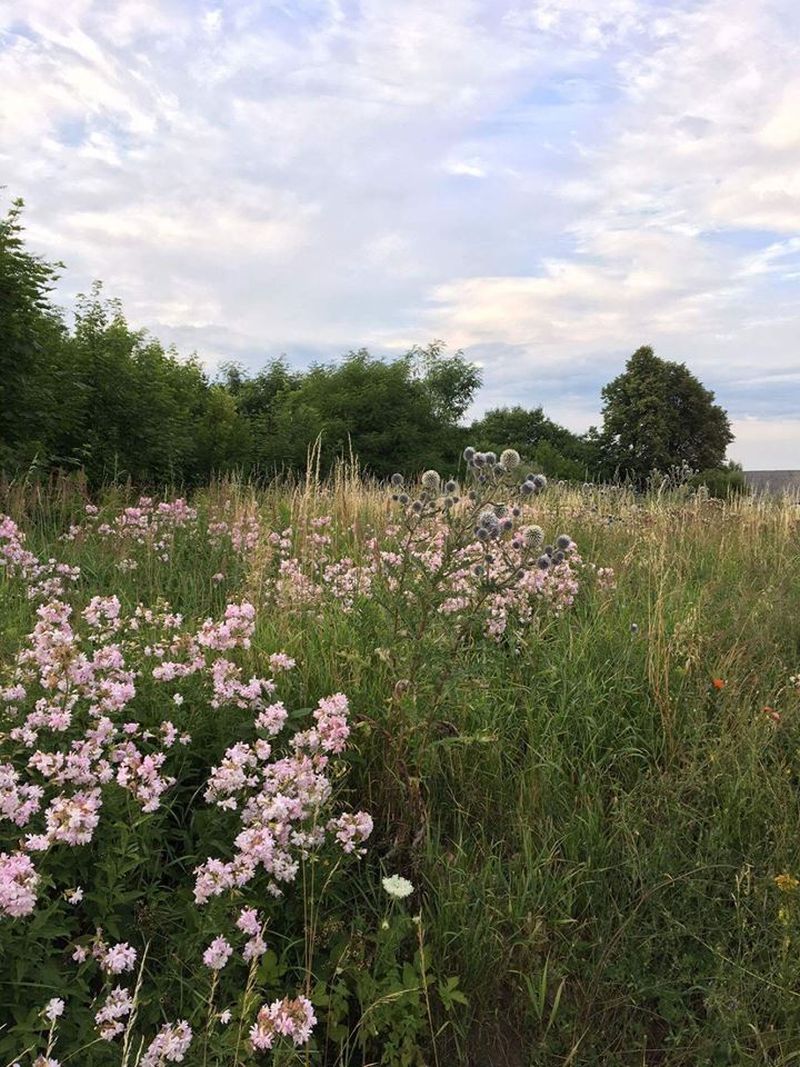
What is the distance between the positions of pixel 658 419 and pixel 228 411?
2958 centimetres

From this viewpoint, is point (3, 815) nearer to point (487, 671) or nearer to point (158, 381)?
point (487, 671)

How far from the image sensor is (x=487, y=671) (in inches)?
125

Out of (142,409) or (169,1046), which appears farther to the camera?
(142,409)

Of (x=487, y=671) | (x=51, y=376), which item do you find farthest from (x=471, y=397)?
(x=487, y=671)

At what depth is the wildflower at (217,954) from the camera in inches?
63.9

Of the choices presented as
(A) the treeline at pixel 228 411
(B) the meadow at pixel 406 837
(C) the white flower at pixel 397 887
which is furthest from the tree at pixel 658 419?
(C) the white flower at pixel 397 887

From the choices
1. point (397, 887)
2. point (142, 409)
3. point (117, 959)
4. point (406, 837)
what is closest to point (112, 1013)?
point (117, 959)

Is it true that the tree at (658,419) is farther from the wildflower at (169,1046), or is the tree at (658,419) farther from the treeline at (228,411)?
the wildflower at (169,1046)

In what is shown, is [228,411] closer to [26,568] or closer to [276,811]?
[26,568]

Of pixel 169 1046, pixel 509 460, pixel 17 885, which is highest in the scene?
pixel 509 460

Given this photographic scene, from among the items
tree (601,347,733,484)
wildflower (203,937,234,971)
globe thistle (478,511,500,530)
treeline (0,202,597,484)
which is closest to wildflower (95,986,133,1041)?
wildflower (203,937,234,971)

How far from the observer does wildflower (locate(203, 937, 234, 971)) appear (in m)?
1.62

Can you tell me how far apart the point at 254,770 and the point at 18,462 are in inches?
285

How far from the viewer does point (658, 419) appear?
39.7m
